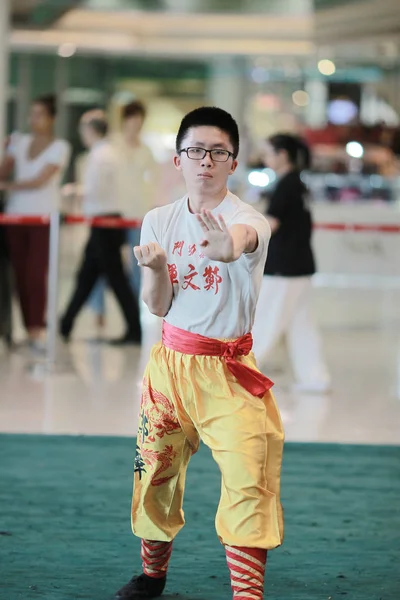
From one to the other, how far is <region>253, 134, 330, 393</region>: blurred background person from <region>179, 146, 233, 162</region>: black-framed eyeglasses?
373 cm

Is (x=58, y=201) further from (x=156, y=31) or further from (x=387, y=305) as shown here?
(x=156, y=31)

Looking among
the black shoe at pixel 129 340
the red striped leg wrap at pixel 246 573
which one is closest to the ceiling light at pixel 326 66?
the black shoe at pixel 129 340

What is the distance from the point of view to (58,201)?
8.63 m

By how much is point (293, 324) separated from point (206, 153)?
3951 mm

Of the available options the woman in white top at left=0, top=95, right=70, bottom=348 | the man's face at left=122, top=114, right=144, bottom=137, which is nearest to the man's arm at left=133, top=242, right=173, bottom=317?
the woman in white top at left=0, top=95, right=70, bottom=348

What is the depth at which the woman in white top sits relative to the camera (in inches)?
325

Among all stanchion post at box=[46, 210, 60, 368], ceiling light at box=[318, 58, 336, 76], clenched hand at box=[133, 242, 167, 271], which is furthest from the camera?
ceiling light at box=[318, 58, 336, 76]

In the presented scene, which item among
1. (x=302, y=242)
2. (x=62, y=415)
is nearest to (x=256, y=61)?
(x=302, y=242)

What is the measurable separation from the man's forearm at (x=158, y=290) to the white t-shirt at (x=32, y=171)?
5073 mm

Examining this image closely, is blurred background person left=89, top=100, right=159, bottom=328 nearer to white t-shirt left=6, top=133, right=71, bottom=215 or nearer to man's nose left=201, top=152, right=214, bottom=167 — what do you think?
white t-shirt left=6, top=133, right=71, bottom=215

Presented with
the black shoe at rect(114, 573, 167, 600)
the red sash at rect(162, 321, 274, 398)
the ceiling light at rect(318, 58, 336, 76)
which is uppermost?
the ceiling light at rect(318, 58, 336, 76)

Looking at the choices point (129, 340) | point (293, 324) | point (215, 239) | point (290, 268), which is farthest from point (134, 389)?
point (215, 239)

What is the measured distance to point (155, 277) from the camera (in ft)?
10.8

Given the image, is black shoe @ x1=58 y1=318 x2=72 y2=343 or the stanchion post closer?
the stanchion post
